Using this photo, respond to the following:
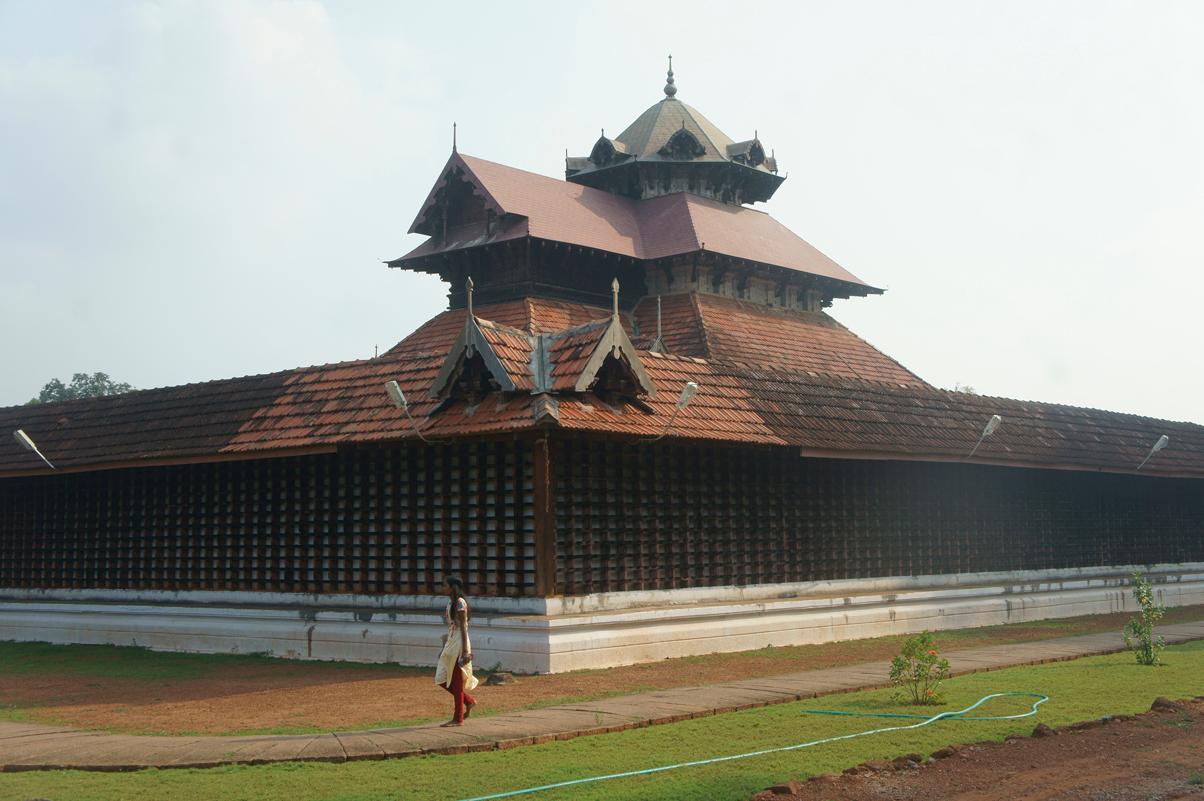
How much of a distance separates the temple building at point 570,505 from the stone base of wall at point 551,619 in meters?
0.05

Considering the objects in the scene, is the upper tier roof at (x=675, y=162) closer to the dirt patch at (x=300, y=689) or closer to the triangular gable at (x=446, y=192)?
the triangular gable at (x=446, y=192)

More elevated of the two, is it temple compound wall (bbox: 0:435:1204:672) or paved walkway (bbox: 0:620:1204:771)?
temple compound wall (bbox: 0:435:1204:672)

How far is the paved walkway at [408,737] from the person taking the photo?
1046 centimetres

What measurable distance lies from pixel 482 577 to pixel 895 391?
1004 cm

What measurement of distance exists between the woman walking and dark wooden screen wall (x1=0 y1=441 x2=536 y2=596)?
4240 mm

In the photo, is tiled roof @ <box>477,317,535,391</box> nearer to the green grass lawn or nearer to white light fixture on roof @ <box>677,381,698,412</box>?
white light fixture on roof @ <box>677,381,698,412</box>

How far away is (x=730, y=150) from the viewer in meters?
38.3

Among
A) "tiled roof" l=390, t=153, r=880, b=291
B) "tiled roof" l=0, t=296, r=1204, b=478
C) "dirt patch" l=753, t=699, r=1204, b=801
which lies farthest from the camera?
"tiled roof" l=390, t=153, r=880, b=291

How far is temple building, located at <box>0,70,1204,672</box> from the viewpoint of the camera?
16797mm

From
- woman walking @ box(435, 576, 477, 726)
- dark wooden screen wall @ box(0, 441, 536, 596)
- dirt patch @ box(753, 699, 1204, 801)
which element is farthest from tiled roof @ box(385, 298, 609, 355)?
dirt patch @ box(753, 699, 1204, 801)

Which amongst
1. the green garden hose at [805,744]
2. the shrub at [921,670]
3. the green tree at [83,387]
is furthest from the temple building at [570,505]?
the green tree at [83,387]

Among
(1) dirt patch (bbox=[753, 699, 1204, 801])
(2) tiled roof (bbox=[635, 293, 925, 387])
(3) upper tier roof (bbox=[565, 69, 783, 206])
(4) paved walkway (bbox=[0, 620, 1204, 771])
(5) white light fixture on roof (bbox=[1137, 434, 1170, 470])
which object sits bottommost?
(1) dirt patch (bbox=[753, 699, 1204, 801])

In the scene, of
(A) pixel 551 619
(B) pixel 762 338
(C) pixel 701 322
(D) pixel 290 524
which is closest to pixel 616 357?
(A) pixel 551 619

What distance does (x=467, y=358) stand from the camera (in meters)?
17.0
